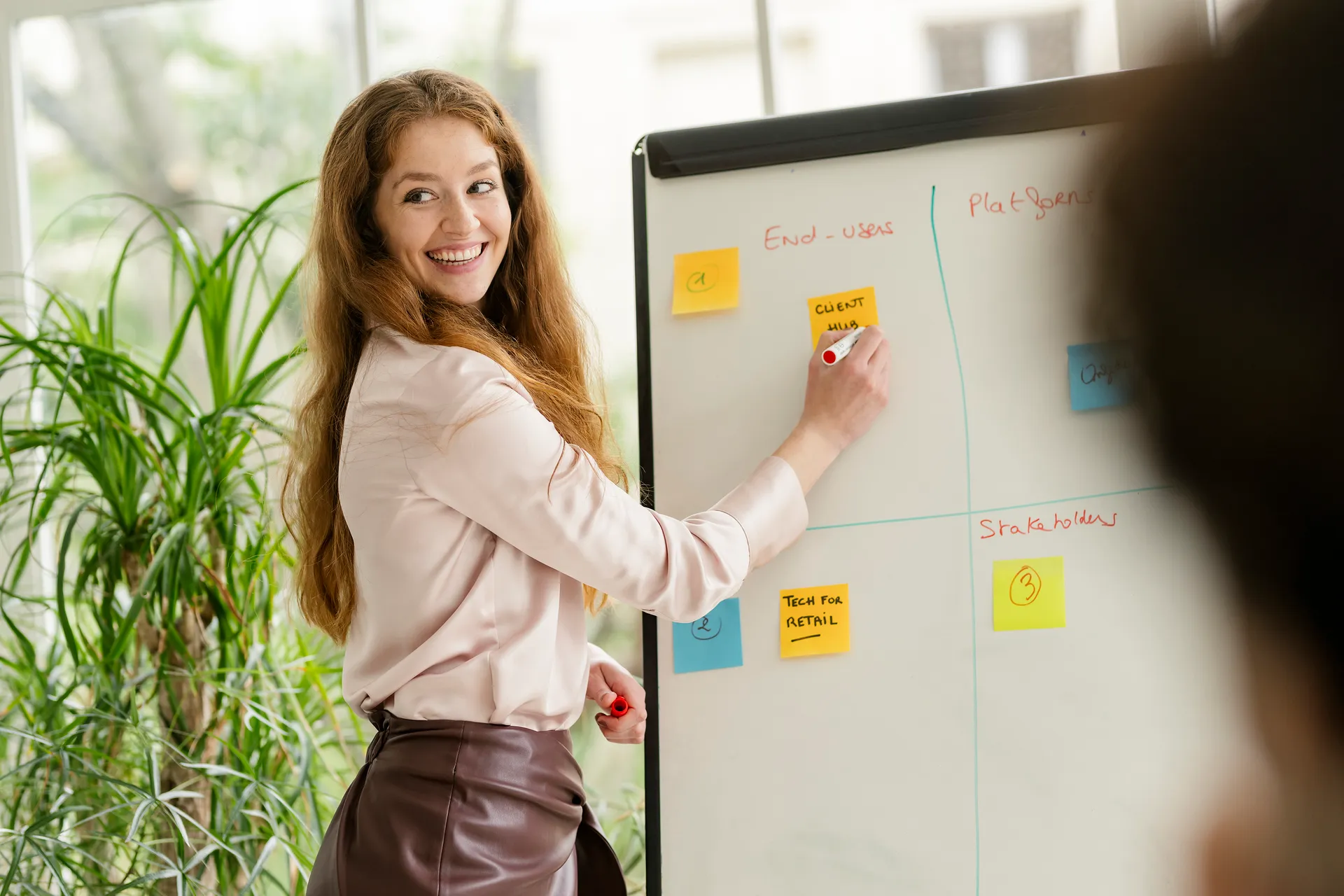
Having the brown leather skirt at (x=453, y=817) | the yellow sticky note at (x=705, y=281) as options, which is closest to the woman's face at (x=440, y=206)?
the yellow sticky note at (x=705, y=281)

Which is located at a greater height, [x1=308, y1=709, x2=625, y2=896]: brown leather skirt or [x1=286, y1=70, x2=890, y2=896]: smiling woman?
[x1=286, y1=70, x2=890, y2=896]: smiling woman

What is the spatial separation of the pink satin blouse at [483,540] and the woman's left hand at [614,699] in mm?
226

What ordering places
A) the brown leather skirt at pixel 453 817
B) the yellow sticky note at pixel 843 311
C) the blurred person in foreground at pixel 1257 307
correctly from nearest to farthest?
the blurred person in foreground at pixel 1257 307, the brown leather skirt at pixel 453 817, the yellow sticky note at pixel 843 311

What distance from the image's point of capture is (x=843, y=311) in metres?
1.36

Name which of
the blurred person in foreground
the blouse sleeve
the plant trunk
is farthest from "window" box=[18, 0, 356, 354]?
the blurred person in foreground

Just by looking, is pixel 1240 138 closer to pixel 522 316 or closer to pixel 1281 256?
pixel 1281 256

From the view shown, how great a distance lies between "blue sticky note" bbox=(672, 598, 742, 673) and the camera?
1.36 meters

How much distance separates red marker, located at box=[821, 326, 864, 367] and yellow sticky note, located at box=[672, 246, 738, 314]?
0.15 meters

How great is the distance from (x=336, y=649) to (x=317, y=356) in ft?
2.69

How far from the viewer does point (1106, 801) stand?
48.1 inches

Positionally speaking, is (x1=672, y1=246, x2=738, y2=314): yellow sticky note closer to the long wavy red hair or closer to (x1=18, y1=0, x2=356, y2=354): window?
the long wavy red hair

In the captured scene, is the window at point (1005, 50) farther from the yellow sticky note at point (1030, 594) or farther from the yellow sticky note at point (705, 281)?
the yellow sticky note at point (1030, 594)

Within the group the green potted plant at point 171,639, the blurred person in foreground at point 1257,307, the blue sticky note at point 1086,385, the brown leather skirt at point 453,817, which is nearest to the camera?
the blurred person in foreground at point 1257,307

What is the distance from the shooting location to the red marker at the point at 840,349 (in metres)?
1.32
